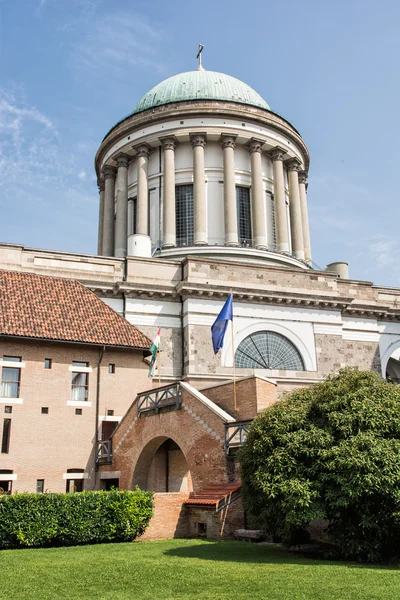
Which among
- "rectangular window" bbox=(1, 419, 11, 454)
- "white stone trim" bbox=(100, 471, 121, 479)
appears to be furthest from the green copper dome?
"white stone trim" bbox=(100, 471, 121, 479)

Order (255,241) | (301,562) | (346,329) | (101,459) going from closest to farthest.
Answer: (301,562), (101,459), (346,329), (255,241)

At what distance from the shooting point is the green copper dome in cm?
5230

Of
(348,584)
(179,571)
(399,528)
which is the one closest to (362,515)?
(399,528)

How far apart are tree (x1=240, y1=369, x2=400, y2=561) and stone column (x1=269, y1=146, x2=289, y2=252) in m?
33.6

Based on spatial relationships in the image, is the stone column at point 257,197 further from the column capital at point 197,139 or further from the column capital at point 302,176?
the column capital at point 302,176

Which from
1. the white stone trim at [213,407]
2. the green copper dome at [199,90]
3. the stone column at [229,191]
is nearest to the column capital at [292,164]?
the green copper dome at [199,90]

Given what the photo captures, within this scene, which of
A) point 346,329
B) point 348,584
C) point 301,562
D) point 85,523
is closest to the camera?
point 348,584

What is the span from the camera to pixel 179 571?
43.5 feet

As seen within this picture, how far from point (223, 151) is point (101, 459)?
2948cm

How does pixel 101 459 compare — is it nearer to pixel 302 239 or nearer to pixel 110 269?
pixel 110 269

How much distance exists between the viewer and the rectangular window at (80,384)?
2827 centimetres

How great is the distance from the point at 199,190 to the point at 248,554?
1410 inches

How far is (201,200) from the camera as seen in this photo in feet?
157

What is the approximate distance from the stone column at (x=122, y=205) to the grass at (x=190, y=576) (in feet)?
120
